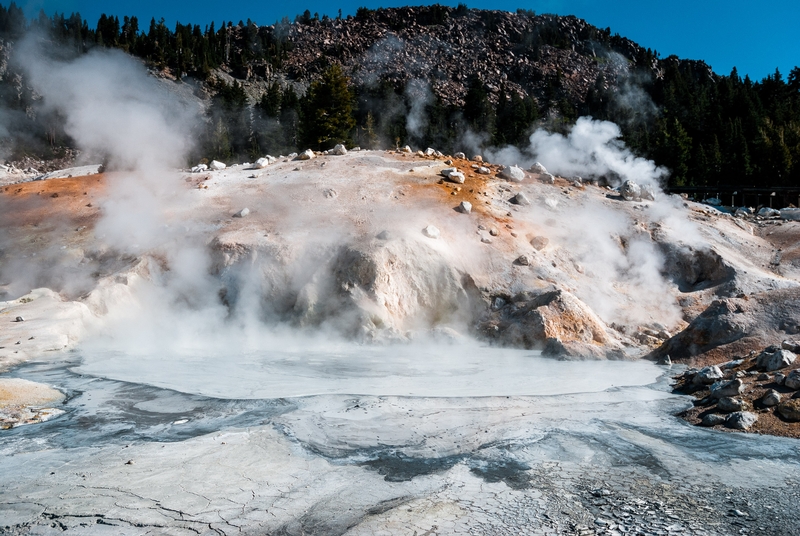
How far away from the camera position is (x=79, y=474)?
12.2ft

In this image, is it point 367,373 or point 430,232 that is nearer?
point 367,373

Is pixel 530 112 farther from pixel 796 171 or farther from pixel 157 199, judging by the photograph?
pixel 157 199

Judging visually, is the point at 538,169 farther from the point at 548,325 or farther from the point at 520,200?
the point at 548,325

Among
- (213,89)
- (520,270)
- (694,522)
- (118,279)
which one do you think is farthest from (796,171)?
(213,89)

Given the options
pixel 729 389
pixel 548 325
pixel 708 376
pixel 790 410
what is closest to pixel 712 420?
pixel 790 410

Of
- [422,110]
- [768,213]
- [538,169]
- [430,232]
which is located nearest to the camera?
[430,232]

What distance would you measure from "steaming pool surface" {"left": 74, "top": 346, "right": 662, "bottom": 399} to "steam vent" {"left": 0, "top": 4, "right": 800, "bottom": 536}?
7 cm

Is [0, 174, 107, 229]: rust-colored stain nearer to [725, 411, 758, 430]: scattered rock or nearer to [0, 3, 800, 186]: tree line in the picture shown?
[0, 3, 800, 186]: tree line

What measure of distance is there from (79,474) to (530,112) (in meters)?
47.6

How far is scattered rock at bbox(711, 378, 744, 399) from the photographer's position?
5535mm

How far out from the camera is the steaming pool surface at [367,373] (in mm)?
Result: 6441

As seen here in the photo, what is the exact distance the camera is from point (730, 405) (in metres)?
5.24

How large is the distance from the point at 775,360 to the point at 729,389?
2.74ft

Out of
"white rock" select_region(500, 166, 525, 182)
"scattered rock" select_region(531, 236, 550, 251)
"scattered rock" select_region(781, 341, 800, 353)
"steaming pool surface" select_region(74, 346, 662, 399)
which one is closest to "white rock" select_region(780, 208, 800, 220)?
"white rock" select_region(500, 166, 525, 182)
